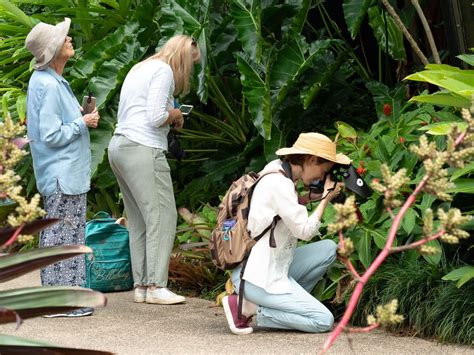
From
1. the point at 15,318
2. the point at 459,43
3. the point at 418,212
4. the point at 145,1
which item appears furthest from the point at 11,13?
the point at 15,318

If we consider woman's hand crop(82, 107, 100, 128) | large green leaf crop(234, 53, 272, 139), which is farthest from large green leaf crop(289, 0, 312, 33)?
woman's hand crop(82, 107, 100, 128)

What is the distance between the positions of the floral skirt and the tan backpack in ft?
3.18

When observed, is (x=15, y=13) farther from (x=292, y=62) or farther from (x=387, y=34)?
(x=387, y=34)

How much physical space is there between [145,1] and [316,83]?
1.81 meters

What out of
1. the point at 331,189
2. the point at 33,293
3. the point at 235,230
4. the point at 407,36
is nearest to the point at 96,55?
the point at 407,36

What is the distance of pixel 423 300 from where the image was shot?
557 centimetres

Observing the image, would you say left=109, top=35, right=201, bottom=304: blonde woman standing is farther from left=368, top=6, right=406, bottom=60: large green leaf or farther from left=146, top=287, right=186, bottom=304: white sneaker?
left=368, top=6, right=406, bottom=60: large green leaf

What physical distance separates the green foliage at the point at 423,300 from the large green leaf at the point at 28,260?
2706mm

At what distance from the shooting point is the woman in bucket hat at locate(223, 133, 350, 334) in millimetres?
5383

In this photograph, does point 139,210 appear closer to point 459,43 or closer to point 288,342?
point 288,342

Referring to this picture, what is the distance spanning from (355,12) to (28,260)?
511 cm

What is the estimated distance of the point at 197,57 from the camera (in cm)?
661

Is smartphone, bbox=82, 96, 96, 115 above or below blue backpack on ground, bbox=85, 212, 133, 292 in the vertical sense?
above

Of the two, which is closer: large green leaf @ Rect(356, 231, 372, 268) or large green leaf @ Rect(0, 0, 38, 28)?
large green leaf @ Rect(356, 231, 372, 268)
